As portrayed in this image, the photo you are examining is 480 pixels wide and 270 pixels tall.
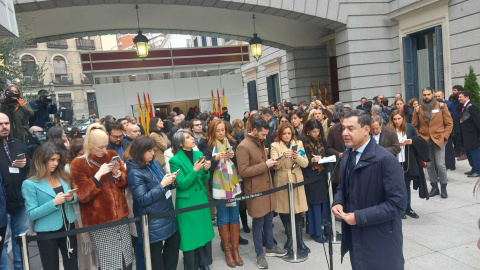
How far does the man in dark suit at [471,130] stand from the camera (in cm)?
778

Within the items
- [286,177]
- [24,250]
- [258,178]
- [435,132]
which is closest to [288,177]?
[286,177]

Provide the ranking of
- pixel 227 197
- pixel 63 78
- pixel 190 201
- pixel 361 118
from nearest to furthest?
pixel 361 118 → pixel 190 201 → pixel 227 197 → pixel 63 78

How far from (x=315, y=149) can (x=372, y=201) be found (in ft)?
8.23

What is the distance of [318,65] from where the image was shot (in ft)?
58.5

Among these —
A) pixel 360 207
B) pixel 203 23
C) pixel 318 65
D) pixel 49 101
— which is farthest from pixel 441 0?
pixel 49 101

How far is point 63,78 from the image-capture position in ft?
164

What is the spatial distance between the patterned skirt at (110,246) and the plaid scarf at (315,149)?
2.92 metres

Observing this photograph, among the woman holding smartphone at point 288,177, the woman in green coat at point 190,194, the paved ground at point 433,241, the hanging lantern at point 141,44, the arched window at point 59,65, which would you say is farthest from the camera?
the arched window at point 59,65

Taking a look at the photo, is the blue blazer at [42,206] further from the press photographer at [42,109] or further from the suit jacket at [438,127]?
the suit jacket at [438,127]

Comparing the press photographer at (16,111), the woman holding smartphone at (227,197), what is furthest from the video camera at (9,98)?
the woman holding smartphone at (227,197)

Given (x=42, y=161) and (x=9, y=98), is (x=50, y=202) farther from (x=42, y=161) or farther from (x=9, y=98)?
(x=9, y=98)

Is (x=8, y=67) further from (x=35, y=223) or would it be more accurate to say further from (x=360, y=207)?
(x=360, y=207)

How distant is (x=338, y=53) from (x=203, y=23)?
6.36m

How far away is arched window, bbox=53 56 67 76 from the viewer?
163ft
